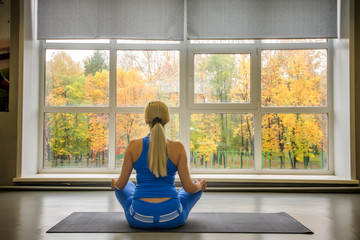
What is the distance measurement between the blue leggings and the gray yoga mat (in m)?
0.07

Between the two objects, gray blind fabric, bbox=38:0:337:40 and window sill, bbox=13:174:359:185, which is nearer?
window sill, bbox=13:174:359:185

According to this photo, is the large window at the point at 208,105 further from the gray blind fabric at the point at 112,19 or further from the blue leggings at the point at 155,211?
the blue leggings at the point at 155,211

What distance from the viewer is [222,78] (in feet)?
14.6

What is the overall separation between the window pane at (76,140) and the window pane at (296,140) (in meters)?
2.27

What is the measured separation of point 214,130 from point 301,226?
7.18 feet

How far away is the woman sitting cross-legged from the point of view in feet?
7.13

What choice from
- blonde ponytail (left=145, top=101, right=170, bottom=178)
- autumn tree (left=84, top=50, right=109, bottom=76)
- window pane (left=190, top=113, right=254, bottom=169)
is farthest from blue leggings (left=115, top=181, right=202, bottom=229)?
autumn tree (left=84, top=50, right=109, bottom=76)

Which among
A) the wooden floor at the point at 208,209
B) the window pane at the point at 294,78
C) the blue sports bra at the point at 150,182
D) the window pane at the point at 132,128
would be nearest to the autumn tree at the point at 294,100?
the window pane at the point at 294,78

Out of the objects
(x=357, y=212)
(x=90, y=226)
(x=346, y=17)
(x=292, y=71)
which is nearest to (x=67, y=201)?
(x=90, y=226)

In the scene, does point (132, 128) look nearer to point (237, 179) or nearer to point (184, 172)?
point (237, 179)

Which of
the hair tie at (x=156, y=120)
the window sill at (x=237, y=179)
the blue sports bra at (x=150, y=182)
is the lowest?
the window sill at (x=237, y=179)

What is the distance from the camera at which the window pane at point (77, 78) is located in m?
4.50

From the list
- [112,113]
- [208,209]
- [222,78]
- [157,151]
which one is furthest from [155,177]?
[222,78]

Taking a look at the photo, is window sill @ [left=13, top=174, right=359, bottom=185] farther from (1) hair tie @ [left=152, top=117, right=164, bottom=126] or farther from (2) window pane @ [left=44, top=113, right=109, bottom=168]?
(1) hair tie @ [left=152, top=117, right=164, bottom=126]
